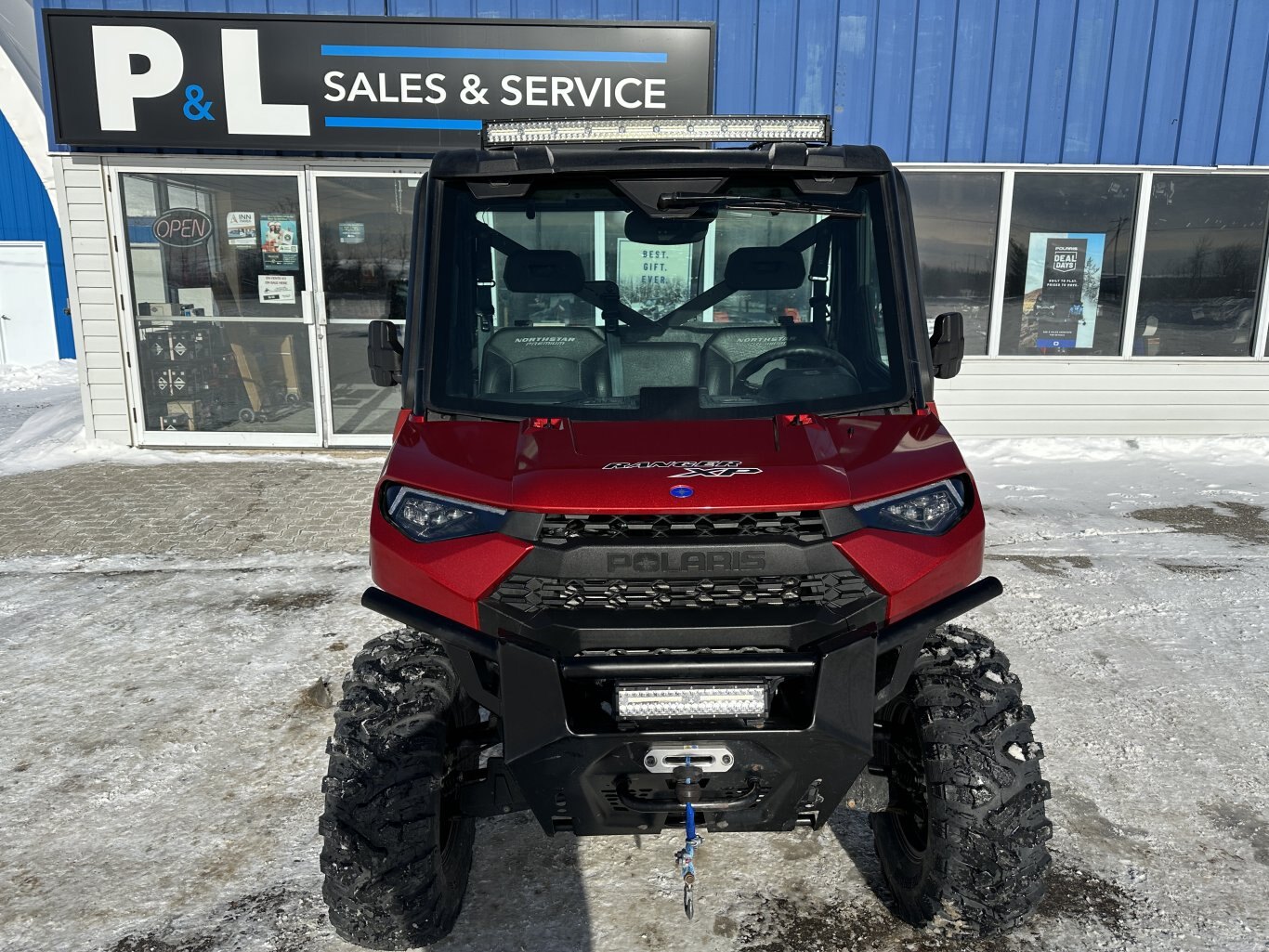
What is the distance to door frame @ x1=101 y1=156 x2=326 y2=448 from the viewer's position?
8859 mm

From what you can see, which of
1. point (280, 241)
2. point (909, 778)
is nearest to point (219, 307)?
point (280, 241)

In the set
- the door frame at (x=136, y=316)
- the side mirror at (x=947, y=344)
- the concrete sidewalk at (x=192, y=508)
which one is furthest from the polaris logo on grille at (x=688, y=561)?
the door frame at (x=136, y=316)

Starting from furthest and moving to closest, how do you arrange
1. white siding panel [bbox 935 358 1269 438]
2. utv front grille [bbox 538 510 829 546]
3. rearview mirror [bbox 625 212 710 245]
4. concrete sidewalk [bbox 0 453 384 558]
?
white siding panel [bbox 935 358 1269 438] → concrete sidewalk [bbox 0 453 384 558] → rearview mirror [bbox 625 212 710 245] → utv front grille [bbox 538 510 829 546]

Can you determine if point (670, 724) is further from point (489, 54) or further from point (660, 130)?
point (489, 54)

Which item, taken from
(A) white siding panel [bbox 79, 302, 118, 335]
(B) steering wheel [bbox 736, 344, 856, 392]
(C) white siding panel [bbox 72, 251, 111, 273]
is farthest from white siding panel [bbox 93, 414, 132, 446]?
(B) steering wheel [bbox 736, 344, 856, 392]

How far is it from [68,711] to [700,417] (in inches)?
131

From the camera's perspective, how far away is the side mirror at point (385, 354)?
308cm

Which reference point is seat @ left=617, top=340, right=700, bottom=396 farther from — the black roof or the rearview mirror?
the black roof

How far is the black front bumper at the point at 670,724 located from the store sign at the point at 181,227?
8.00 metres

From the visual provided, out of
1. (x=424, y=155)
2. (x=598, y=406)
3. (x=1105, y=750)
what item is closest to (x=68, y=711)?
(x=598, y=406)

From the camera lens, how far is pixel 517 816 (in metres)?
3.50

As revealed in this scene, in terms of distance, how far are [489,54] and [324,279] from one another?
8.67ft

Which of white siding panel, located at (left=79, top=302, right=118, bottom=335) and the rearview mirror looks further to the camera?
white siding panel, located at (left=79, top=302, right=118, bottom=335)

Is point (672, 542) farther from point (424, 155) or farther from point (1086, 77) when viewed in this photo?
point (1086, 77)
